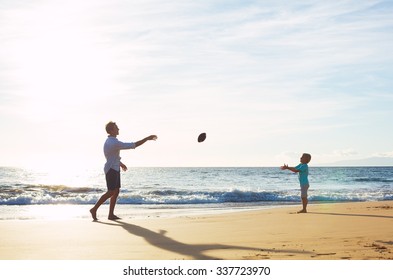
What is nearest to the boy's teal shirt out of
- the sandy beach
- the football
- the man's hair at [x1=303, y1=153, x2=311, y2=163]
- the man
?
the man's hair at [x1=303, y1=153, x2=311, y2=163]

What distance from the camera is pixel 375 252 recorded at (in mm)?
5219

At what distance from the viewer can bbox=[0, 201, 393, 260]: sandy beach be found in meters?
5.25

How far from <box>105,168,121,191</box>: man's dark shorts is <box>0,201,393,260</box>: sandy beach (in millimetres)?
628

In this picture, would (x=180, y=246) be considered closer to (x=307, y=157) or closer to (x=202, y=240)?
(x=202, y=240)

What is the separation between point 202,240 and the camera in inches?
244

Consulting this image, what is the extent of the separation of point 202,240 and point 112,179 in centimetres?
295

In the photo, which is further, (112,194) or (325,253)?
(112,194)

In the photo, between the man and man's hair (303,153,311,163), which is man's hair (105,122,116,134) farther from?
man's hair (303,153,311,163)

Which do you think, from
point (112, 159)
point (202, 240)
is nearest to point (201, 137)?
point (112, 159)

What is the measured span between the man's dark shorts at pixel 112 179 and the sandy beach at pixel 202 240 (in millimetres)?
628
